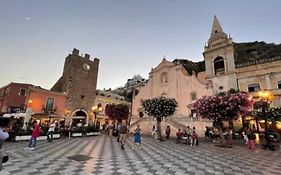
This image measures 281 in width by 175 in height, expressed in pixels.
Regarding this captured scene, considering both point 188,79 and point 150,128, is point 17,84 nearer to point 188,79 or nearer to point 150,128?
point 150,128

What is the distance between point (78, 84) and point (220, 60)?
27.2 meters

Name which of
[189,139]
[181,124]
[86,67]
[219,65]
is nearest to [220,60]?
[219,65]

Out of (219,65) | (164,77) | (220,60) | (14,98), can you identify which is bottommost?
(14,98)

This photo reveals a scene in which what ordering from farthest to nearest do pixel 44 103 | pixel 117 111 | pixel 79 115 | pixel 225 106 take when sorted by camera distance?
pixel 79 115 → pixel 44 103 → pixel 117 111 → pixel 225 106

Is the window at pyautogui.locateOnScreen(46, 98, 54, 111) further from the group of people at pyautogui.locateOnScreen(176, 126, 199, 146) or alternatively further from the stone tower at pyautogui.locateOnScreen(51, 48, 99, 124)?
the group of people at pyautogui.locateOnScreen(176, 126, 199, 146)

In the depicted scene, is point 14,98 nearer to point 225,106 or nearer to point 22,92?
point 22,92

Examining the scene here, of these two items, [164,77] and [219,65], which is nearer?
[219,65]

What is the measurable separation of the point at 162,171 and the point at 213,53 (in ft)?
96.7

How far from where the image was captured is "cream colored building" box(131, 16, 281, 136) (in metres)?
25.3

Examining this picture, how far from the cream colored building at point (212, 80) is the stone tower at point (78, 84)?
384 inches

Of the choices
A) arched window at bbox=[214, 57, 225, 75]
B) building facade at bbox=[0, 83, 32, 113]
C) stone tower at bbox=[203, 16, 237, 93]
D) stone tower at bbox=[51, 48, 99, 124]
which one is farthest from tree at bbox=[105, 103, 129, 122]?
arched window at bbox=[214, 57, 225, 75]

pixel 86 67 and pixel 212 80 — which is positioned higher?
pixel 86 67

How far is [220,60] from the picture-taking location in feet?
99.1

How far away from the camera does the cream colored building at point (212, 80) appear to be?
25312 mm
